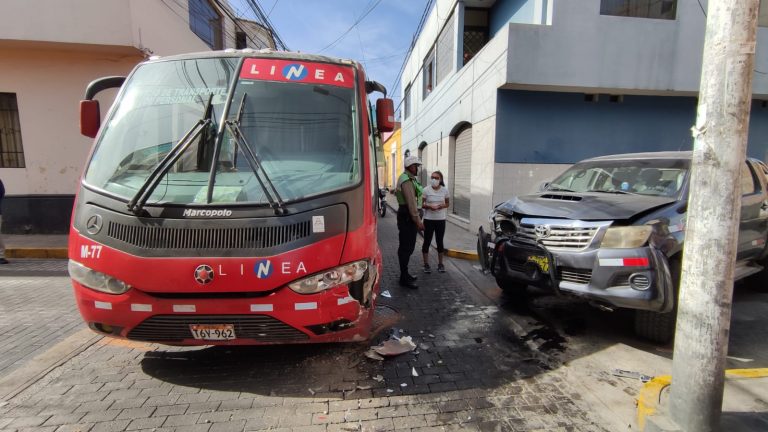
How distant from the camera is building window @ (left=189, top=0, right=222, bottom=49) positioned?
11.3 m

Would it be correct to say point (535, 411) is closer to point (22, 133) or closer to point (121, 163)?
point (121, 163)

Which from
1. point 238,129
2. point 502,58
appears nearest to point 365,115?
point 238,129

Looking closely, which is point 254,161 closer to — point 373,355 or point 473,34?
point 373,355

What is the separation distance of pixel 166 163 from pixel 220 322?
1.20 m

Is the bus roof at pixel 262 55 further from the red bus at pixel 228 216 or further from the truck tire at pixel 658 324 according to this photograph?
the truck tire at pixel 658 324

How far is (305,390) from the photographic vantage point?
2951mm

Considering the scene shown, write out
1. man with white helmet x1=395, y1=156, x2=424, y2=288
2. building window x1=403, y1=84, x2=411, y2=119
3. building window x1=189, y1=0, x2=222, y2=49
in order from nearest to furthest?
man with white helmet x1=395, y1=156, x2=424, y2=288 → building window x1=189, y1=0, x2=222, y2=49 → building window x1=403, y1=84, x2=411, y2=119

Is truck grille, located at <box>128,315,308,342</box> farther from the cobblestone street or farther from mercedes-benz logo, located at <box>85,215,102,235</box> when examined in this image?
mercedes-benz logo, located at <box>85,215,102,235</box>

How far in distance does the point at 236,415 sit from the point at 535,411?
2.08 metres

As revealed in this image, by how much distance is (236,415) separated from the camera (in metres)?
2.65

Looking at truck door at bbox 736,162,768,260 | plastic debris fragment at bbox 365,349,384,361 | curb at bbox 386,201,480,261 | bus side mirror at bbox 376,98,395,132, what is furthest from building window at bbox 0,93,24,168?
truck door at bbox 736,162,768,260

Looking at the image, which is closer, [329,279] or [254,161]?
[329,279]

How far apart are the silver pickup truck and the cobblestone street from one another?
2.67 feet

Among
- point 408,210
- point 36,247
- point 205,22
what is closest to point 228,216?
point 408,210
